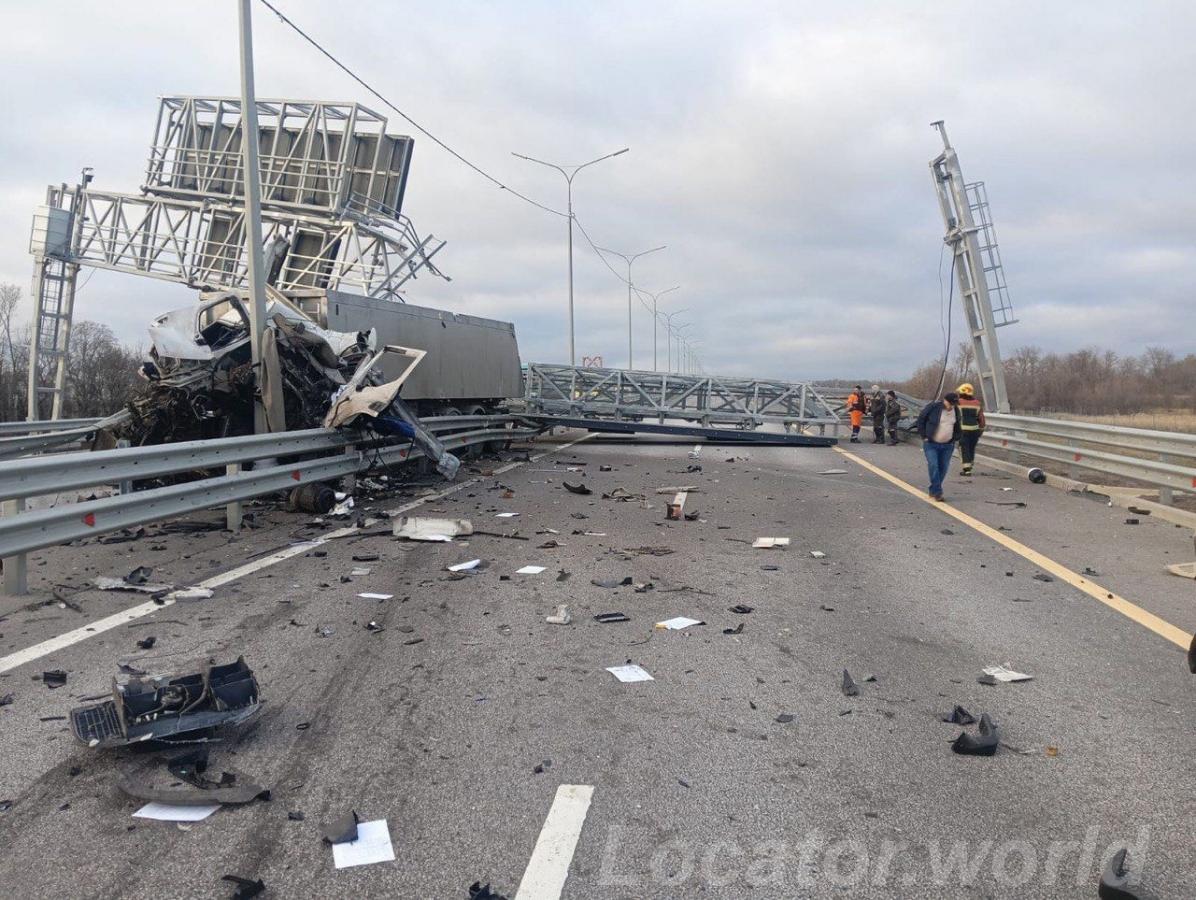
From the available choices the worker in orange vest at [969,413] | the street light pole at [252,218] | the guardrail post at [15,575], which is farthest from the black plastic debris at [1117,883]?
the worker in orange vest at [969,413]

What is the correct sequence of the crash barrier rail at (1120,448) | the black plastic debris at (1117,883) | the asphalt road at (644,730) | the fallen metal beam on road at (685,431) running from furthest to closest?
the fallen metal beam on road at (685,431) < the crash barrier rail at (1120,448) < the asphalt road at (644,730) < the black plastic debris at (1117,883)

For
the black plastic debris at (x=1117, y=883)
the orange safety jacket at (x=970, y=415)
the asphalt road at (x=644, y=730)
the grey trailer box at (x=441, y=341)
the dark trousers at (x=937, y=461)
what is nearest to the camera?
the black plastic debris at (x=1117, y=883)

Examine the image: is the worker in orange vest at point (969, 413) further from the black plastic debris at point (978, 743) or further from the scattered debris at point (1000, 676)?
the black plastic debris at point (978, 743)

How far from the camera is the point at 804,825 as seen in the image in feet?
10.8

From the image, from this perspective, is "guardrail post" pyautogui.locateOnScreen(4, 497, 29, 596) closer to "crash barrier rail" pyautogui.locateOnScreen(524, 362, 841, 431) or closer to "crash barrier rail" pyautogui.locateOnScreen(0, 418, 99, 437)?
"crash barrier rail" pyautogui.locateOnScreen(0, 418, 99, 437)

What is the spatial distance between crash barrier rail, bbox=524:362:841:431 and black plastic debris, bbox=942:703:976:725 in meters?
22.8

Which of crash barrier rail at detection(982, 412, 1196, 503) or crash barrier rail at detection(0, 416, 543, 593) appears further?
crash barrier rail at detection(982, 412, 1196, 503)

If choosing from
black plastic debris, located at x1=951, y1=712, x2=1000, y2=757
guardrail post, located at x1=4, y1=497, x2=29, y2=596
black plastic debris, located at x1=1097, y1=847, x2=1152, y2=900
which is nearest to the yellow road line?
black plastic debris, located at x1=951, y1=712, x2=1000, y2=757

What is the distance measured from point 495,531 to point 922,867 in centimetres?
736

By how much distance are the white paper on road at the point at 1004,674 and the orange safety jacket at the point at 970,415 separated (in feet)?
35.0

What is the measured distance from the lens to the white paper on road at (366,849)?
9.95 ft

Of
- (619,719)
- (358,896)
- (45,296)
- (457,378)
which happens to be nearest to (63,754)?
(358,896)

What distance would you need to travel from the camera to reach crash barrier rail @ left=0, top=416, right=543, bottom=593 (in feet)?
19.9

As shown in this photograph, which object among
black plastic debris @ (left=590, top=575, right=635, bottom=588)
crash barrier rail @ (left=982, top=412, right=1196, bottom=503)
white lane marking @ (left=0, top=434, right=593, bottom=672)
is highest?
crash barrier rail @ (left=982, top=412, right=1196, bottom=503)
